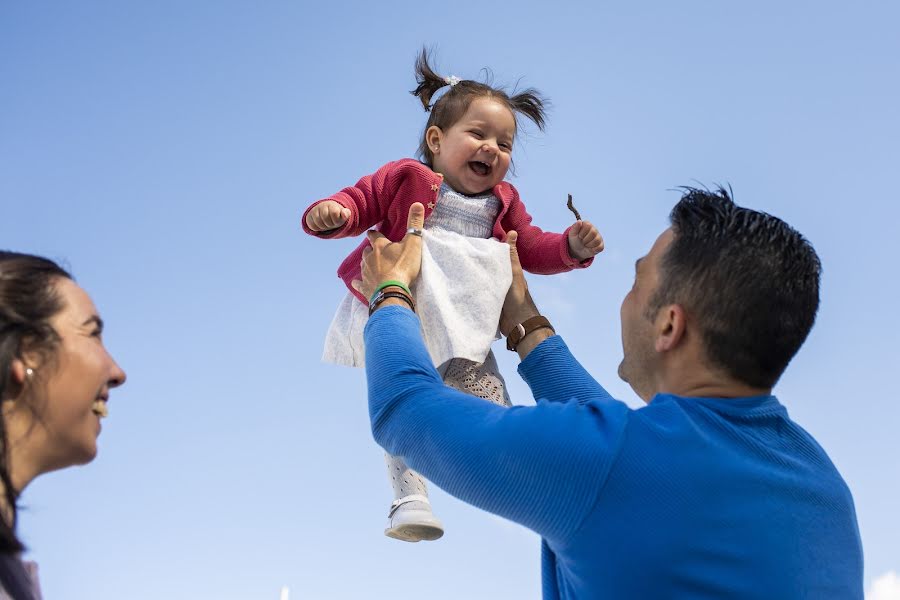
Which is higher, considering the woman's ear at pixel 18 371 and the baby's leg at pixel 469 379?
the woman's ear at pixel 18 371

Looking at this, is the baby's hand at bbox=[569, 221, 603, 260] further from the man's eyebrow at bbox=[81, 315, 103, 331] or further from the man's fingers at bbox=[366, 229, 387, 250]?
the man's eyebrow at bbox=[81, 315, 103, 331]

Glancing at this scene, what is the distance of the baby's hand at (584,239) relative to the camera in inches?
160

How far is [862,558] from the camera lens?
2.64 metres

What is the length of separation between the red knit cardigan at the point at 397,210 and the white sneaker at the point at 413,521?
855 millimetres

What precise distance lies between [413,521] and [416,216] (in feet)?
3.68

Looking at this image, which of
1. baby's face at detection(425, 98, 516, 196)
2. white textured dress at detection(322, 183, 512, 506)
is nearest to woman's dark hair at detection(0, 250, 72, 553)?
white textured dress at detection(322, 183, 512, 506)

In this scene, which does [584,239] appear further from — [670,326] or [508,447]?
[508,447]

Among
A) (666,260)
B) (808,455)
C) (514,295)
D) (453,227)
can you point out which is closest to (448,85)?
(453,227)

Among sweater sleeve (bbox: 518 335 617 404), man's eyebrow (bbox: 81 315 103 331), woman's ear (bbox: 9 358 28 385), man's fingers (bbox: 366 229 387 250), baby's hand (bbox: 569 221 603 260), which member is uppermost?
baby's hand (bbox: 569 221 603 260)

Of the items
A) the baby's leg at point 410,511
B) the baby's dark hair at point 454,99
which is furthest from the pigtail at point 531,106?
the baby's leg at point 410,511

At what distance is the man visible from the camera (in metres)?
2.34

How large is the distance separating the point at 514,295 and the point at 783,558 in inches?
71.0

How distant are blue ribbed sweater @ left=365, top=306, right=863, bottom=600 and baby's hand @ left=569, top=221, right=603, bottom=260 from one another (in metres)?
1.51

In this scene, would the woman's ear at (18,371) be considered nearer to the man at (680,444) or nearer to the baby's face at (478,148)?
the man at (680,444)
